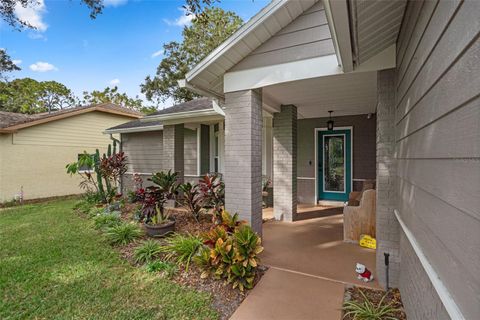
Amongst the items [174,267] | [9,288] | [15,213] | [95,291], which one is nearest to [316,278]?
[174,267]

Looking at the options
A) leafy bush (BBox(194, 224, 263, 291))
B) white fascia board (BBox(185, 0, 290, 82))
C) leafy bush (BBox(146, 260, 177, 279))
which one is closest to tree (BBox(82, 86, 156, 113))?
white fascia board (BBox(185, 0, 290, 82))

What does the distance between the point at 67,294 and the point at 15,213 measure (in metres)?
7.40

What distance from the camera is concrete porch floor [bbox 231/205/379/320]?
271cm

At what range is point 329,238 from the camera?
490 centimetres

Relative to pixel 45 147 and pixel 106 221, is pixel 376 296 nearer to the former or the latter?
pixel 106 221

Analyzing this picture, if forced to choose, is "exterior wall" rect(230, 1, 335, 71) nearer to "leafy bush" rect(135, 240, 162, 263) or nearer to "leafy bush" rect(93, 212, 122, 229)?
"leafy bush" rect(135, 240, 162, 263)

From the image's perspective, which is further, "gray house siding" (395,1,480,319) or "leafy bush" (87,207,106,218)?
"leafy bush" (87,207,106,218)

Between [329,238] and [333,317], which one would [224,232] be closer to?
[333,317]

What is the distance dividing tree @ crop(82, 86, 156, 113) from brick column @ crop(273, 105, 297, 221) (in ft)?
91.6

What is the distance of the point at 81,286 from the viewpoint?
330cm

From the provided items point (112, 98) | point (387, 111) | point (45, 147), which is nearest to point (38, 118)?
point (45, 147)

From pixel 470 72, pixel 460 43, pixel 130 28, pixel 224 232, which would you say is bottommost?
pixel 224 232

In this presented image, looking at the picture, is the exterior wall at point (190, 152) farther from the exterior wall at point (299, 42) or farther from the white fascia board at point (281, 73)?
the exterior wall at point (299, 42)

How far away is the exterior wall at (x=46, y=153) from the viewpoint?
10234 mm
